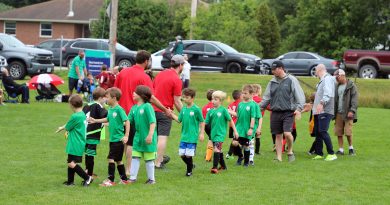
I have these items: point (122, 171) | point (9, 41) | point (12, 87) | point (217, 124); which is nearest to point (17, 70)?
point (9, 41)

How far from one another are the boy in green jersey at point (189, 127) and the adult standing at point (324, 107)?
12.0 feet

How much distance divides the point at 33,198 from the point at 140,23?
4865 centimetres

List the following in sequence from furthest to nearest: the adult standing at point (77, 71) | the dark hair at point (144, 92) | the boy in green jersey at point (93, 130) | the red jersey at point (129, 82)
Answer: the adult standing at point (77, 71)
the red jersey at point (129, 82)
the boy in green jersey at point (93, 130)
the dark hair at point (144, 92)

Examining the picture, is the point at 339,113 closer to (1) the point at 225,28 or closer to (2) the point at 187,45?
(2) the point at 187,45

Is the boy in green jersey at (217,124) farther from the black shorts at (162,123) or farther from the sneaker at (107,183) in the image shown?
the sneaker at (107,183)

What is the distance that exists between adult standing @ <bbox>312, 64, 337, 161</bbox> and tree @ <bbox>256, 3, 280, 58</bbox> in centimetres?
4267

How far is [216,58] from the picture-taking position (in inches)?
1563

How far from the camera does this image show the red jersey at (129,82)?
12789 millimetres

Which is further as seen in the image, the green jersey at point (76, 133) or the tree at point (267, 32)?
the tree at point (267, 32)

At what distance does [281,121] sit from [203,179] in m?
3.01

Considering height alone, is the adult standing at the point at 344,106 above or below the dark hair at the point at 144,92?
below

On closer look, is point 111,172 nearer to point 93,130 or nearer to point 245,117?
point 93,130

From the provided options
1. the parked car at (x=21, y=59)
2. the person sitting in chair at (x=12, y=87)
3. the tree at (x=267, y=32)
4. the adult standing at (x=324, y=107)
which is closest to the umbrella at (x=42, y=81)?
the person sitting in chair at (x=12, y=87)

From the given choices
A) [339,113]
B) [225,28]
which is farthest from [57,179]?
[225,28]
